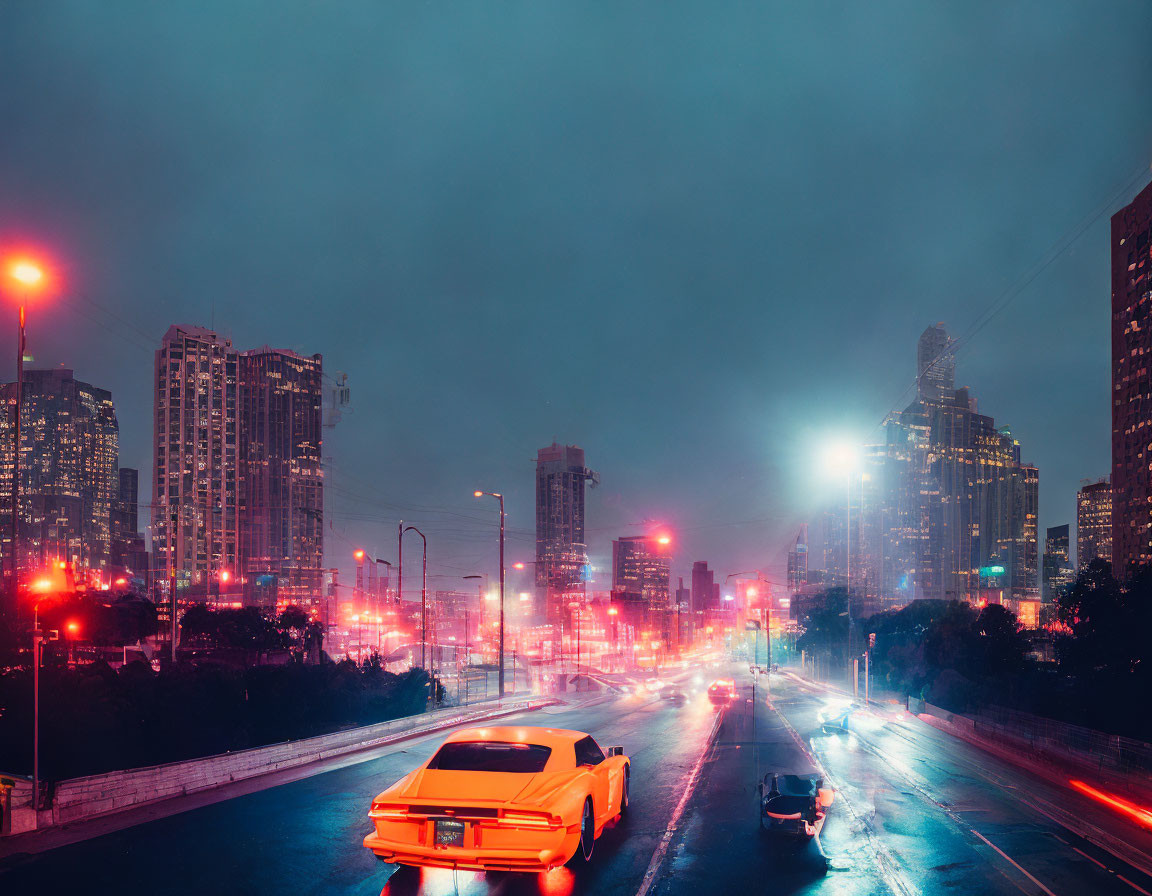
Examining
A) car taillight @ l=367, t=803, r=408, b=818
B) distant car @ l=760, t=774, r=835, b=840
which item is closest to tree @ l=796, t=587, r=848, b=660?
distant car @ l=760, t=774, r=835, b=840

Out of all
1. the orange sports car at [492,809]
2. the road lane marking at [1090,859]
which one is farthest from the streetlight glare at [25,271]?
the road lane marking at [1090,859]

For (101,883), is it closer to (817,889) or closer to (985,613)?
(817,889)

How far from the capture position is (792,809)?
12.5 meters

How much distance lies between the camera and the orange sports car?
8.95 metres

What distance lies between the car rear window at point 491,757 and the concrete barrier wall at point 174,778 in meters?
6.81

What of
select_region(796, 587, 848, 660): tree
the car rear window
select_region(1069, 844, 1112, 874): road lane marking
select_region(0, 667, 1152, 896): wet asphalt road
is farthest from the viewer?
select_region(796, 587, 848, 660): tree

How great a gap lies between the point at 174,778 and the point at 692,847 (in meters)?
9.80

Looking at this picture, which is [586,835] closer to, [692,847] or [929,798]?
[692,847]

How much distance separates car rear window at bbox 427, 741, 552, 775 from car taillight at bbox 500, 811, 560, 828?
0.95m

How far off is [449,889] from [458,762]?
54.4 inches

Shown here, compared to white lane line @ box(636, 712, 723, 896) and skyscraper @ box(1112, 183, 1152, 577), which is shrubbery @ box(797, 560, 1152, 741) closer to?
white lane line @ box(636, 712, 723, 896)

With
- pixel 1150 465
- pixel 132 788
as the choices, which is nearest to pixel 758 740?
pixel 132 788

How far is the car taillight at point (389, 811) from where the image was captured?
9.23 m

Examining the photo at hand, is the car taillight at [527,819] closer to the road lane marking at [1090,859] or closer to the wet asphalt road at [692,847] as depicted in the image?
the wet asphalt road at [692,847]
